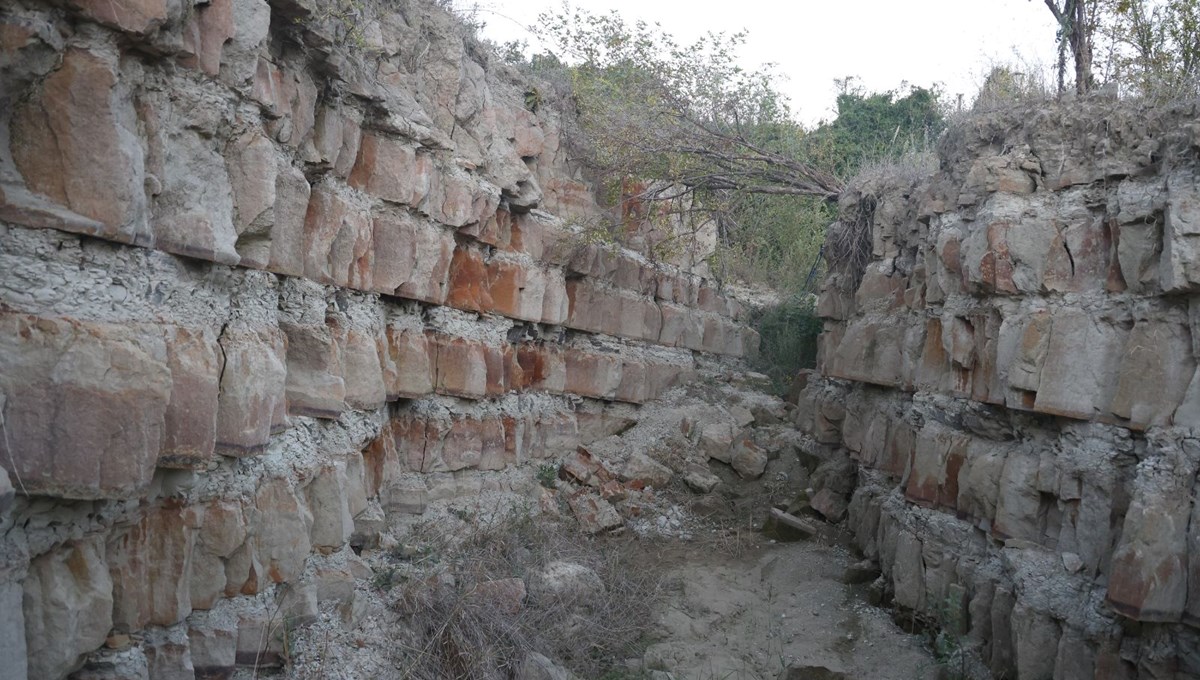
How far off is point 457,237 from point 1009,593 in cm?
423

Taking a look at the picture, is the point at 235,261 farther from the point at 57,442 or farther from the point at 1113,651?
the point at 1113,651

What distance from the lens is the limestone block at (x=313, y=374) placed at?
13.9 feet

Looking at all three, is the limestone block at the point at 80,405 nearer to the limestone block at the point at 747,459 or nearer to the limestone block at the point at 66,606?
the limestone block at the point at 66,606

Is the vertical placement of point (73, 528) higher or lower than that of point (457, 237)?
lower

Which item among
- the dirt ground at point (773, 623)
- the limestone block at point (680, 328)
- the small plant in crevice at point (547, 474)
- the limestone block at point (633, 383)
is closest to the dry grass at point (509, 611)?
the dirt ground at point (773, 623)

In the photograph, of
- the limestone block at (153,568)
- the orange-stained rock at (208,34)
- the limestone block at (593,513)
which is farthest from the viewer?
the limestone block at (593,513)

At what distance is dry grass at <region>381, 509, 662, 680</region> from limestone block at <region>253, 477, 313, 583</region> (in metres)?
0.79

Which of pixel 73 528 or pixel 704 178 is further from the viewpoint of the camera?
pixel 704 178

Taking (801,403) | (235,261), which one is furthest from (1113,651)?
(801,403)

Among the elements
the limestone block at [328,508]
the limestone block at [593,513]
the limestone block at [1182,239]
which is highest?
the limestone block at [1182,239]

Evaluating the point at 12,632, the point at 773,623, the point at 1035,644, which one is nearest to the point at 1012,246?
the point at 1035,644

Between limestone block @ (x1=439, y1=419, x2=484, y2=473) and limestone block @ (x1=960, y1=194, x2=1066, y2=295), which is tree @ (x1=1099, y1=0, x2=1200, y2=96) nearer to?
limestone block @ (x1=960, y1=194, x2=1066, y2=295)

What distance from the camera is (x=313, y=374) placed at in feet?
14.2

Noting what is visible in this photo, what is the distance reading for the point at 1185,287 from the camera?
374cm
